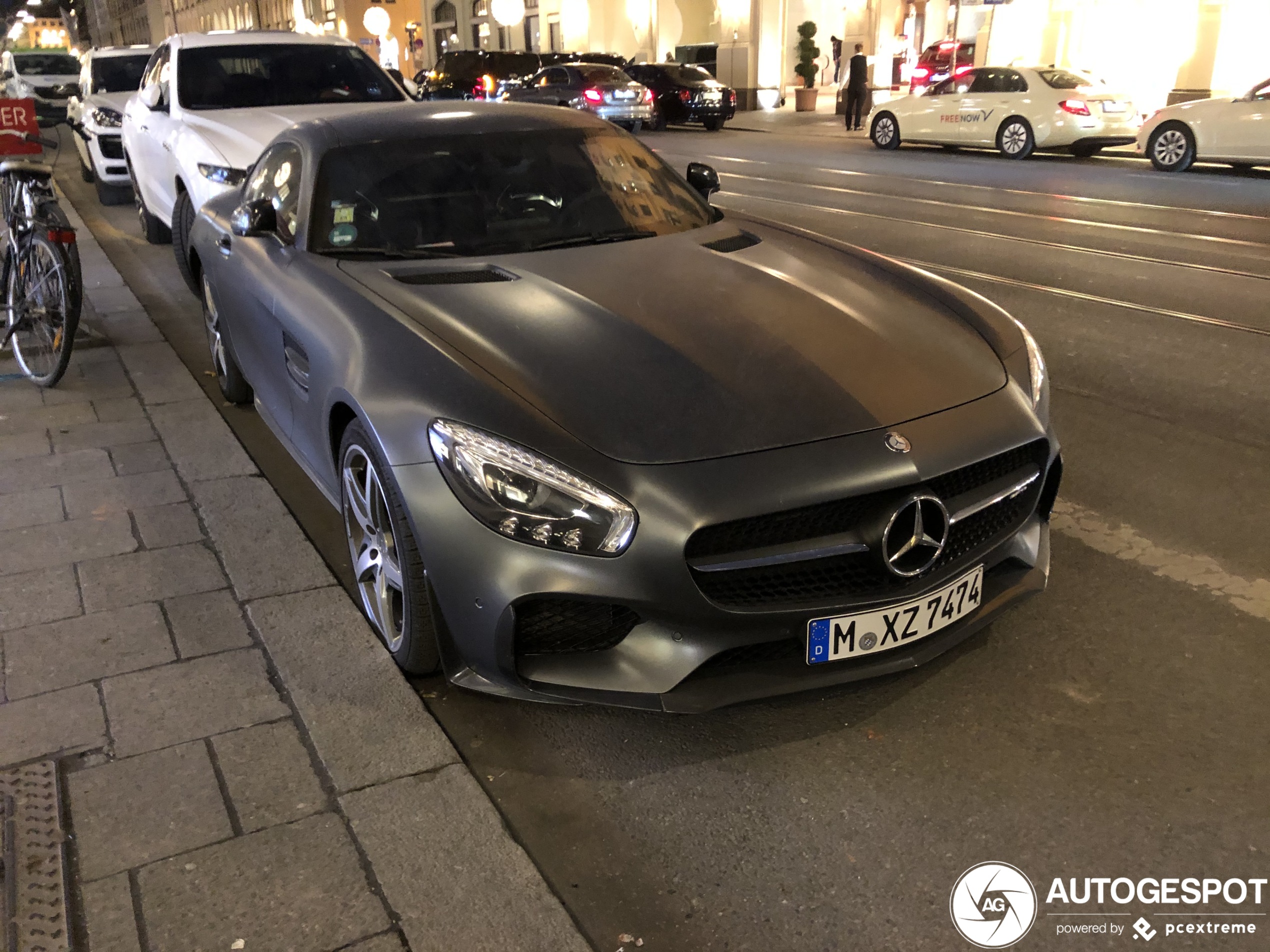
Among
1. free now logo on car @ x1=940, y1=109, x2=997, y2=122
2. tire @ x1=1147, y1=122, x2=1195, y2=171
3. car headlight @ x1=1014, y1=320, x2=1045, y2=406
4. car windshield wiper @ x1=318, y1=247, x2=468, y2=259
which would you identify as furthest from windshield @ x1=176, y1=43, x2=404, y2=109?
free now logo on car @ x1=940, y1=109, x2=997, y2=122

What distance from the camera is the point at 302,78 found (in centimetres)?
875

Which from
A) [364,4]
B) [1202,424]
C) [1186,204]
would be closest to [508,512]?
[1202,424]

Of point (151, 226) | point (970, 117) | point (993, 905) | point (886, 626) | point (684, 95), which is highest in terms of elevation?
point (684, 95)

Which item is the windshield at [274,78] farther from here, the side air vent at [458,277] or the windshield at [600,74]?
the windshield at [600,74]

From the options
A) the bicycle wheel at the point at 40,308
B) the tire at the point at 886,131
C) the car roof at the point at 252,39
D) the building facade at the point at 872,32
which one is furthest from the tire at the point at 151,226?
the building facade at the point at 872,32

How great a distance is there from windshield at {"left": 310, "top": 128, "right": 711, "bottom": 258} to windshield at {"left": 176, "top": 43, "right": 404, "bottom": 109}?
4955 millimetres

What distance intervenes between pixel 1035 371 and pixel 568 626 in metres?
1.64

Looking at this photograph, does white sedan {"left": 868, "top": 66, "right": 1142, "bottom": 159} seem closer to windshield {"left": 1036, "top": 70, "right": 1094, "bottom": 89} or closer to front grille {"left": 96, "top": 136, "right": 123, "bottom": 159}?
windshield {"left": 1036, "top": 70, "right": 1094, "bottom": 89}

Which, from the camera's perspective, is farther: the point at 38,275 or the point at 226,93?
the point at 226,93

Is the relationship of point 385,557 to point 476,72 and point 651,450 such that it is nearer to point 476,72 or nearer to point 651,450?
point 651,450

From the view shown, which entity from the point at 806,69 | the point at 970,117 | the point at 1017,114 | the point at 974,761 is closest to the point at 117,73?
the point at 970,117

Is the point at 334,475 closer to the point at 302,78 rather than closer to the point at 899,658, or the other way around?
the point at 899,658

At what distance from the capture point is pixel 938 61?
110 feet

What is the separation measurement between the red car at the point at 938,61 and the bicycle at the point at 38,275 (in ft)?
93.9
